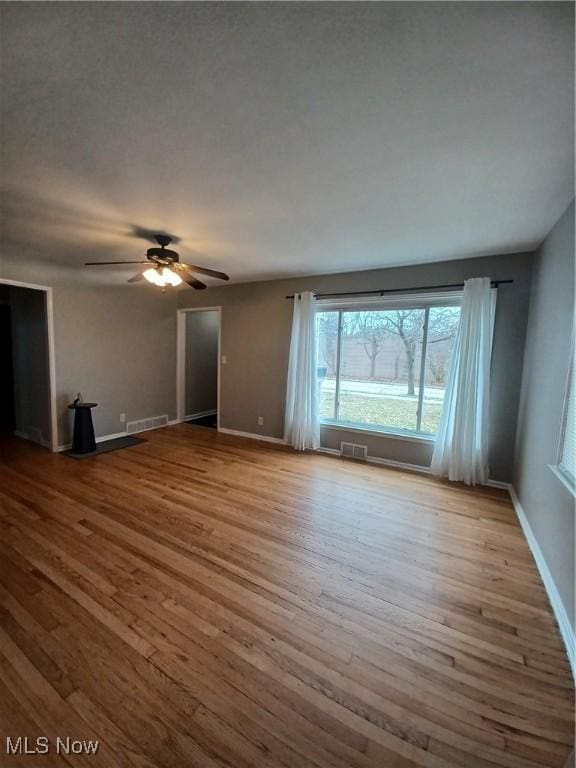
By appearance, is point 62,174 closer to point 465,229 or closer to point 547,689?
point 465,229

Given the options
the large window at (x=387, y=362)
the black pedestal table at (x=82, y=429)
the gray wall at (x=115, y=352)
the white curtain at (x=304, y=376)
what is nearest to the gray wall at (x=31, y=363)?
the gray wall at (x=115, y=352)

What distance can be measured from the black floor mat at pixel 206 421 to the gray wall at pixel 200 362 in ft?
0.57

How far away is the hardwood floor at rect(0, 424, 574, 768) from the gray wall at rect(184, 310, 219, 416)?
324 centimetres

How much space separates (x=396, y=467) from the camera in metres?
3.79

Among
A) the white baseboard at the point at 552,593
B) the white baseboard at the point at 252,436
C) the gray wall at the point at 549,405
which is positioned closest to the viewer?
the white baseboard at the point at 552,593

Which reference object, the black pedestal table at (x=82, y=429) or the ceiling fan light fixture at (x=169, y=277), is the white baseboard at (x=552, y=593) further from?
the black pedestal table at (x=82, y=429)

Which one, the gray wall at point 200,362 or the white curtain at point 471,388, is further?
the gray wall at point 200,362

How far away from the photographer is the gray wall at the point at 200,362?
591cm

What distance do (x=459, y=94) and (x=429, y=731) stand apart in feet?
8.06

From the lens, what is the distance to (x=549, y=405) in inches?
86.0

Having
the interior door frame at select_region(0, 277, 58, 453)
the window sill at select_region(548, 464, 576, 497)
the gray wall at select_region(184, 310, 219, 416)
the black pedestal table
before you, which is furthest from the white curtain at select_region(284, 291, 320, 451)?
the interior door frame at select_region(0, 277, 58, 453)

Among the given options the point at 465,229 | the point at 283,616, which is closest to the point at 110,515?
the point at 283,616

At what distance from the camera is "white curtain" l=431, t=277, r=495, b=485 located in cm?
317

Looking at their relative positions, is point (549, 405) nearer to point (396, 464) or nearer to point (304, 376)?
point (396, 464)
